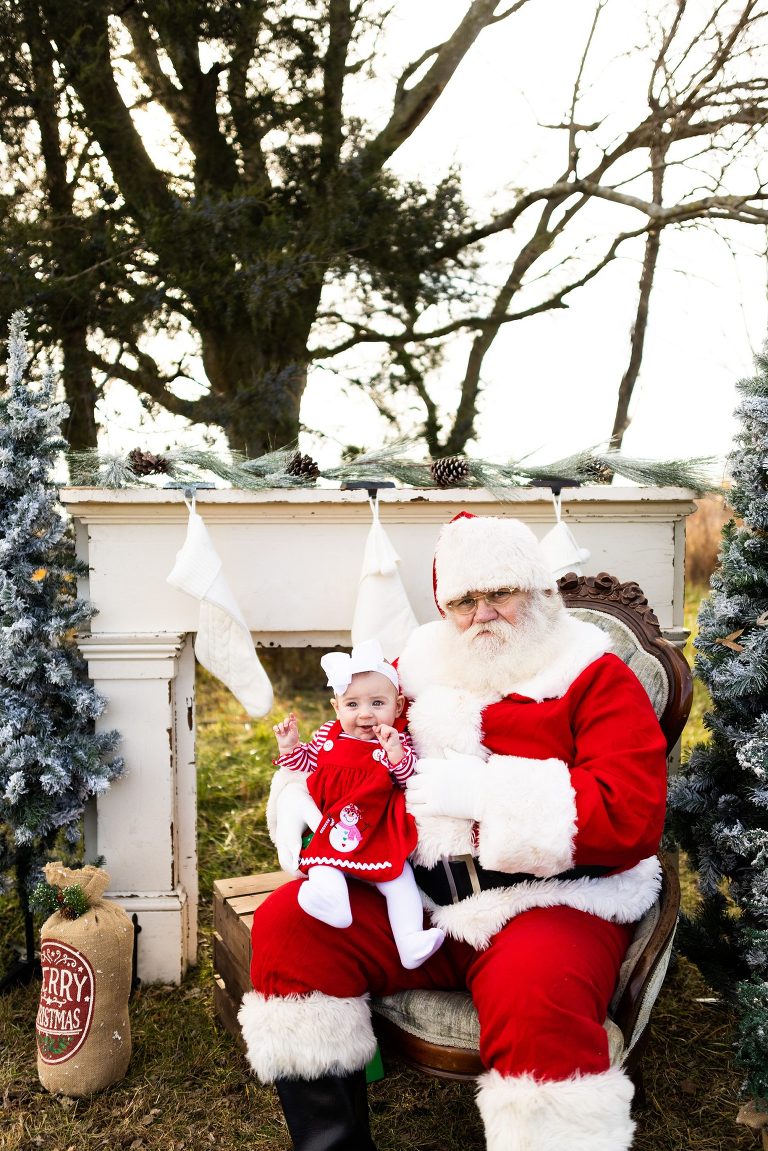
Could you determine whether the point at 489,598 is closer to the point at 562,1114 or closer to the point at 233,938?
the point at 562,1114

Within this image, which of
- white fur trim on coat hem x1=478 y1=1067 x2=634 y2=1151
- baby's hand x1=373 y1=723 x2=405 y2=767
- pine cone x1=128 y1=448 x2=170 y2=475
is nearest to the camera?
white fur trim on coat hem x1=478 y1=1067 x2=634 y2=1151

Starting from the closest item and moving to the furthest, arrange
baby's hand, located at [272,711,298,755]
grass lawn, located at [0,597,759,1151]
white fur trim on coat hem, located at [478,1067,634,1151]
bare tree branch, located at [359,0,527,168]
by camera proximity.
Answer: white fur trim on coat hem, located at [478,1067,634,1151], baby's hand, located at [272,711,298,755], grass lawn, located at [0,597,759,1151], bare tree branch, located at [359,0,527,168]

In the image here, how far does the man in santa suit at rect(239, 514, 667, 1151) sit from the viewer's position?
155cm

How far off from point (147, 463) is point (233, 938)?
1.48m

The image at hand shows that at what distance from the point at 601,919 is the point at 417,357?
3120mm

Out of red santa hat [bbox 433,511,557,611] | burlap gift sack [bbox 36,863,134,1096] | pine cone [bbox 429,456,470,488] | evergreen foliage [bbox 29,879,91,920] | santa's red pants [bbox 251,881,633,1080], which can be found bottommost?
burlap gift sack [bbox 36,863,134,1096]

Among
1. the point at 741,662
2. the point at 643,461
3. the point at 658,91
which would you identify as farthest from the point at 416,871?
the point at 658,91

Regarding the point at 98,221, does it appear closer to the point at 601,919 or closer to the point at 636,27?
the point at 636,27

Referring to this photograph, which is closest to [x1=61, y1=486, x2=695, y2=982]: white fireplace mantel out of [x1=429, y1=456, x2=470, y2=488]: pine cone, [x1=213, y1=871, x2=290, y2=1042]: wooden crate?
[x1=429, y1=456, x2=470, y2=488]: pine cone

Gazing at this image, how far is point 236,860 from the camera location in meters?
3.99

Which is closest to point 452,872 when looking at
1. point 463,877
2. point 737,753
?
point 463,877

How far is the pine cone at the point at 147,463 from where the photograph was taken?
2773 millimetres

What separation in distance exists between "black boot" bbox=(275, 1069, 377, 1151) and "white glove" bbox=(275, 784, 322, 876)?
1.43 ft

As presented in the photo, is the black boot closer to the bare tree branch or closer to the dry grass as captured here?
the bare tree branch
